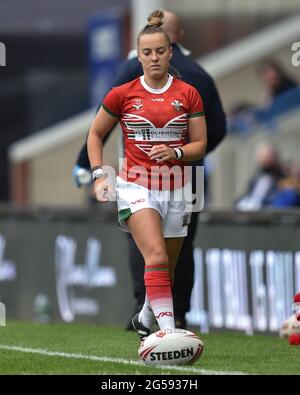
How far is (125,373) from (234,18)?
49.1 ft

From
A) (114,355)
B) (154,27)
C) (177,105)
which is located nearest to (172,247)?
(114,355)

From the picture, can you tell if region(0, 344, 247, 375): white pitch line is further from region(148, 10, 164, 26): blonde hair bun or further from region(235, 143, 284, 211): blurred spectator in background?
region(235, 143, 284, 211): blurred spectator in background

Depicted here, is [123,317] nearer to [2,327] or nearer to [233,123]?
[2,327]

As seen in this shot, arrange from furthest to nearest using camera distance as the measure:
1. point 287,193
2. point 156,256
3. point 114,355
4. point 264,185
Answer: point 264,185 → point 287,193 → point 114,355 → point 156,256

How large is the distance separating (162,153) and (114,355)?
4.60 ft

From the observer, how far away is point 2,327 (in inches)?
474

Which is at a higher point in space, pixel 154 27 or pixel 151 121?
pixel 154 27

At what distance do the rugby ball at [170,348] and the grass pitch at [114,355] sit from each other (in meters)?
0.06

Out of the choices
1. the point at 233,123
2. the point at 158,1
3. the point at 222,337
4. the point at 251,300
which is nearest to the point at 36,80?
the point at 158,1

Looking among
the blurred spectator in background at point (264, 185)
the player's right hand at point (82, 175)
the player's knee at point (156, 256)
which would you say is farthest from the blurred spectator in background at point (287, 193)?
the player's knee at point (156, 256)

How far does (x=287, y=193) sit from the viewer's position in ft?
49.9

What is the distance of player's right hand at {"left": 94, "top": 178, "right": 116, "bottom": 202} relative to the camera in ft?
27.1

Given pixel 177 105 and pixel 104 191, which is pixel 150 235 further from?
pixel 177 105

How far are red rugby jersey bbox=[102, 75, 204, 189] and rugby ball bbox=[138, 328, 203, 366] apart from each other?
3.16 feet
